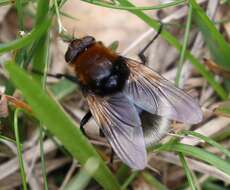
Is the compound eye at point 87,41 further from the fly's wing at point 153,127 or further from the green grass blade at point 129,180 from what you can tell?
the green grass blade at point 129,180

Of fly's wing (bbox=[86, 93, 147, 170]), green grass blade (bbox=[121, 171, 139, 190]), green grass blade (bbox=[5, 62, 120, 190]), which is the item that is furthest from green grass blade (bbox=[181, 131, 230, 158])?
green grass blade (bbox=[5, 62, 120, 190])

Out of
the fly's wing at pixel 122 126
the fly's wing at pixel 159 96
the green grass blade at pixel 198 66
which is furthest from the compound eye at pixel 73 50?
the green grass blade at pixel 198 66

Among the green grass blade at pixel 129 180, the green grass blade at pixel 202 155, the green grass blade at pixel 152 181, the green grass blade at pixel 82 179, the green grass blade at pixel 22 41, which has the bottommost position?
the green grass blade at pixel 152 181

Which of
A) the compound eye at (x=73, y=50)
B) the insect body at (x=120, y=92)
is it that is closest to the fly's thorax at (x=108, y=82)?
the insect body at (x=120, y=92)

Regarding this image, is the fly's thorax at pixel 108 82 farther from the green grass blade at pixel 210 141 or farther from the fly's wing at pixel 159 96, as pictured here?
the green grass blade at pixel 210 141

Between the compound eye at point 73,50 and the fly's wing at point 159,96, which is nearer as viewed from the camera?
the fly's wing at point 159,96

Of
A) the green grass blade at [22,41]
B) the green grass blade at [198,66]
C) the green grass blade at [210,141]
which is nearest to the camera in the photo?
the green grass blade at [22,41]

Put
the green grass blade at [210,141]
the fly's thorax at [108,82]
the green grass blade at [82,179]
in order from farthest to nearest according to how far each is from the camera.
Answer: the fly's thorax at [108,82] < the green grass blade at [210,141] < the green grass blade at [82,179]

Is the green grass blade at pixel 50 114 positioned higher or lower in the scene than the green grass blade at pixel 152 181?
higher

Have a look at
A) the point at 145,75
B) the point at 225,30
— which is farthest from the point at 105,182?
the point at 225,30
